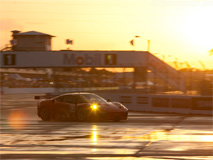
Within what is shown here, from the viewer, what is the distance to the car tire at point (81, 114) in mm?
19109

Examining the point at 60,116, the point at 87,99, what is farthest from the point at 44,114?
the point at 87,99

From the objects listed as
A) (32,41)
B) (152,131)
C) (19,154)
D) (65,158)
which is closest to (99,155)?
(65,158)

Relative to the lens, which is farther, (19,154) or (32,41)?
(32,41)

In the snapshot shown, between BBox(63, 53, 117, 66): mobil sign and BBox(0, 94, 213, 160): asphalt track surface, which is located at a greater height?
BBox(63, 53, 117, 66): mobil sign

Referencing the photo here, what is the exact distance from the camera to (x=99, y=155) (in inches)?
383

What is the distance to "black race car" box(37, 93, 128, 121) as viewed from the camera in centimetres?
1878

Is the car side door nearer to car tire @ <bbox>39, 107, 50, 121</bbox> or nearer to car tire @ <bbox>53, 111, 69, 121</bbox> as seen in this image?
car tire @ <bbox>53, 111, 69, 121</bbox>

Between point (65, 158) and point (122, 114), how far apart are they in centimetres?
966

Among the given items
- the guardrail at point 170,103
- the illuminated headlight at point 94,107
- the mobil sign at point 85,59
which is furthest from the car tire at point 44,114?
the mobil sign at point 85,59

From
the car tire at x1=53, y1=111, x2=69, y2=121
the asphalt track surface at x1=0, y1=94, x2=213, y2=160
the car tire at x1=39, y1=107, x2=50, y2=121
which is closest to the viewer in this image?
the asphalt track surface at x1=0, y1=94, x2=213, y2=160

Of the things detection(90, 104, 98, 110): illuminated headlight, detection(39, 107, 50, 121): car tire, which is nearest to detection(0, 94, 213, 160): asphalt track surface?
detection(90, 104, 98, 110): illuminated headlight

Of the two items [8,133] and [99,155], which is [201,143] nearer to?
[99,155]

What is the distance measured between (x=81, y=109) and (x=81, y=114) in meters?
0.20

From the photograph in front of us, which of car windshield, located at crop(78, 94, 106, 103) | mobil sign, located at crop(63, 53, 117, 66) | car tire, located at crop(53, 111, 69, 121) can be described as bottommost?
car tire, located at crop(53, 111, 69, 121)
